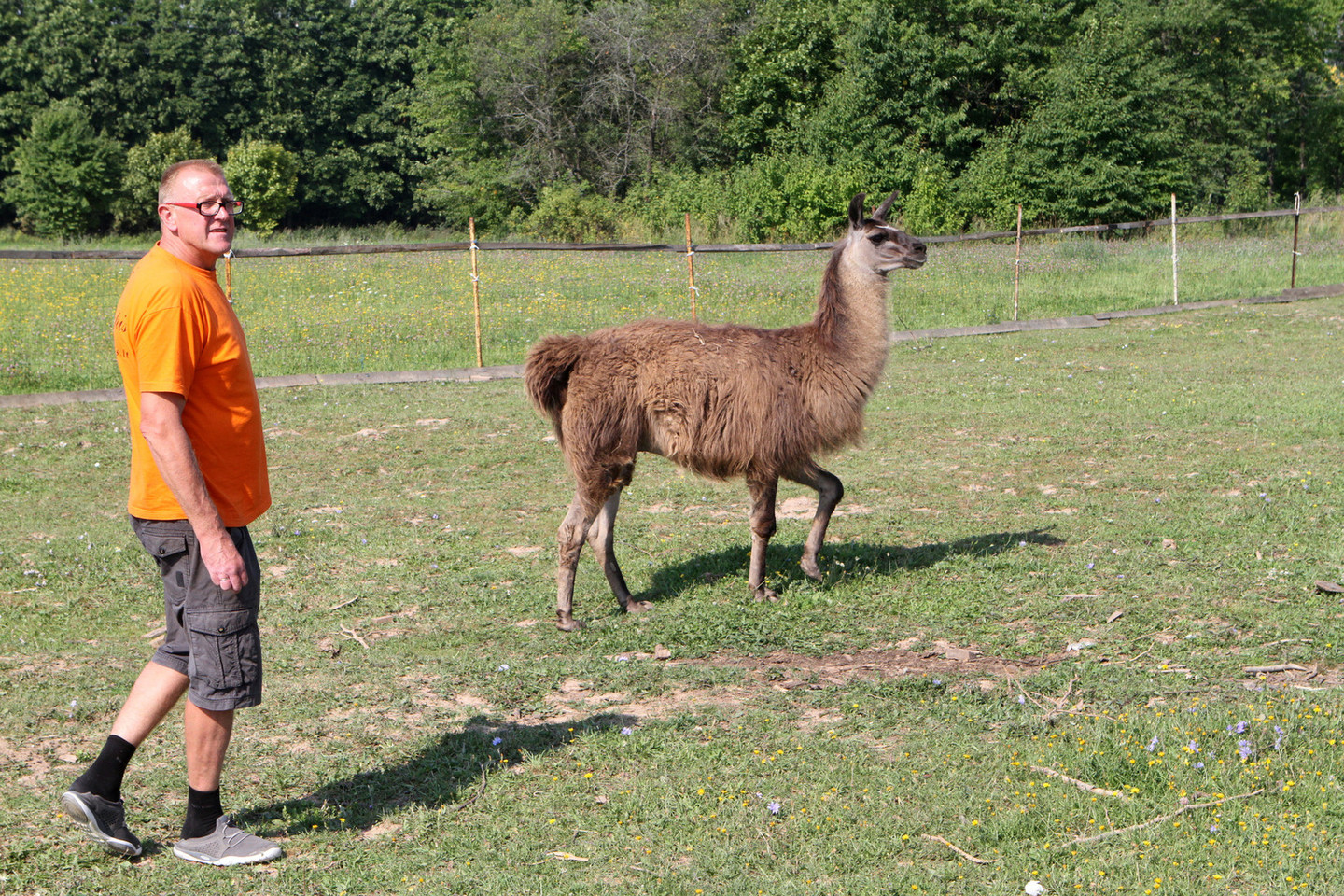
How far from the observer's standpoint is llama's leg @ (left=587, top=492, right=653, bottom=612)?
6.42 metres

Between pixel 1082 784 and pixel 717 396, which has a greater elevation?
pixel 717 396

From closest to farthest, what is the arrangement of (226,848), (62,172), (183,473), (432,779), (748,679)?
(183,473), (226,848), (432,779), (748,679), (62,172)

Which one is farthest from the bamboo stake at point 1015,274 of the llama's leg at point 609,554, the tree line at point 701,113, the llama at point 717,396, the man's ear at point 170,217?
the man's ear at point 170,217

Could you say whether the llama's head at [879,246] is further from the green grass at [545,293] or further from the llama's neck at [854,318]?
the green grass at [545,293]

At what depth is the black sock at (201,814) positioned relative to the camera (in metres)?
3.75

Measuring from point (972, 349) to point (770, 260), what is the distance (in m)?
5.32

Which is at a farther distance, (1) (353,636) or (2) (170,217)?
(1) (353,636)

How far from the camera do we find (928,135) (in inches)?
1394

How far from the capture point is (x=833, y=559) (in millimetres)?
7117

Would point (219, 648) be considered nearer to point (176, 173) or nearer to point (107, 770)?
point (107, 770)

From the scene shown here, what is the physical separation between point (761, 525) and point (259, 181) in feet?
145

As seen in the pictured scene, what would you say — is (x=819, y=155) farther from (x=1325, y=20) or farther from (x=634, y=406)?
(x=634, y=406)

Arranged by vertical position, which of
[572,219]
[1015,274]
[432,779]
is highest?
[572,219]

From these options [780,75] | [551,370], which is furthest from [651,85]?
[551,370]
